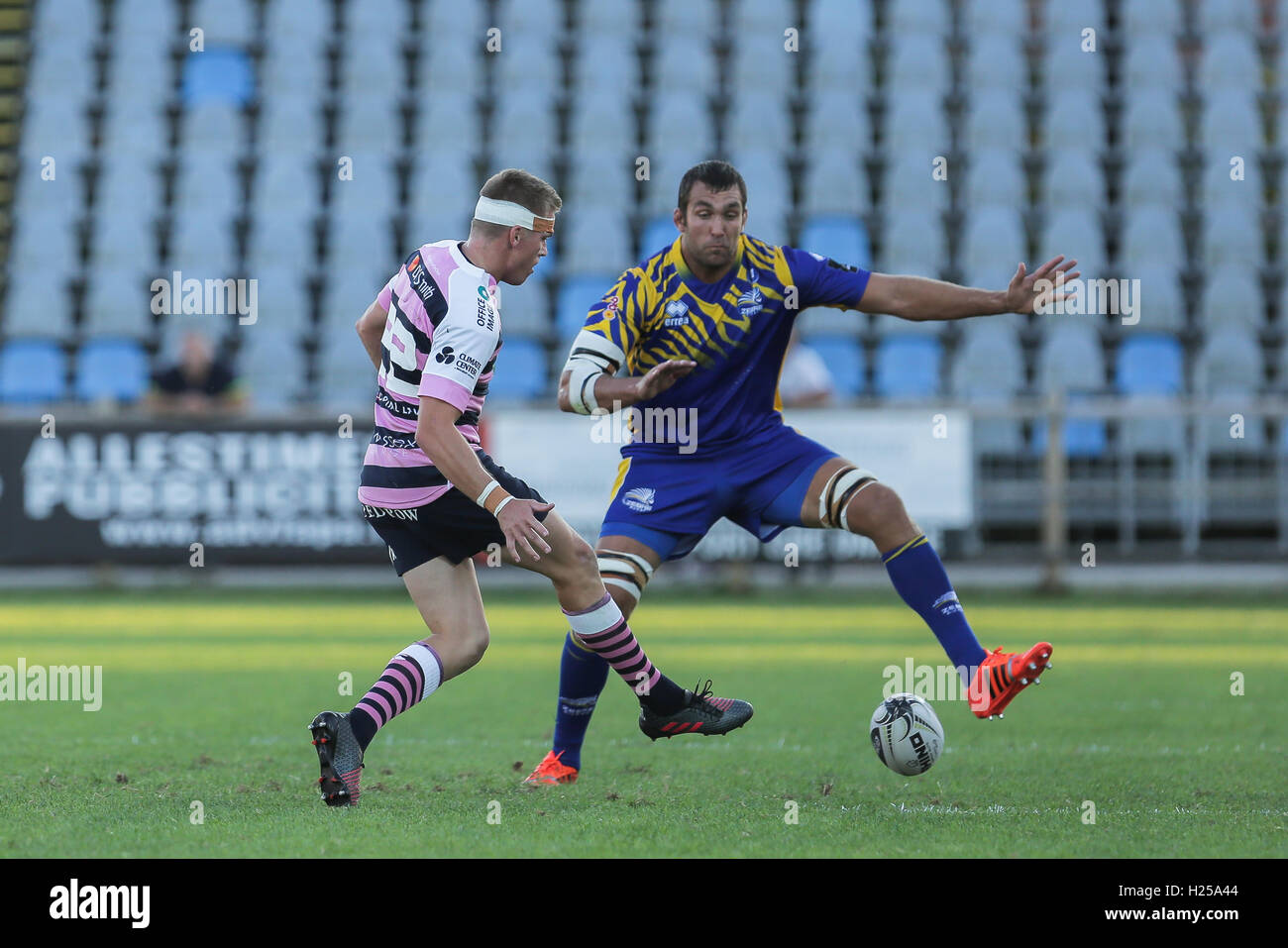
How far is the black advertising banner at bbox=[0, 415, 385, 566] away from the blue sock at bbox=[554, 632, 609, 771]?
8.70m

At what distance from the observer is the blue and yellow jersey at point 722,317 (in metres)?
5.89

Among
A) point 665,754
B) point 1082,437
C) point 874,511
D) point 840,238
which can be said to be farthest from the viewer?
point 840,238

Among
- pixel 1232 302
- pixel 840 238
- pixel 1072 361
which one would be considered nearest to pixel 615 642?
pixel 1072 361

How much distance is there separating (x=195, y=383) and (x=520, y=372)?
4.08 meters

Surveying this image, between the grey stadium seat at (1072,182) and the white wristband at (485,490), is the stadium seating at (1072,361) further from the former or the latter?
the white wristband at (485,490)

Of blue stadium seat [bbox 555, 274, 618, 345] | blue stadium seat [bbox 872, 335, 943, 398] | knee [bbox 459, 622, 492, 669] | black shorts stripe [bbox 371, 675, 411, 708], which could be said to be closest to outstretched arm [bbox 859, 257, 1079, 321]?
knee [bbox 459, 622, 492, 669]

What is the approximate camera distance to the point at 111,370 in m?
18.1

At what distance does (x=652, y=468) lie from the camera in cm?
A: 601

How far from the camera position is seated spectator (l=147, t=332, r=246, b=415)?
14.6 meters

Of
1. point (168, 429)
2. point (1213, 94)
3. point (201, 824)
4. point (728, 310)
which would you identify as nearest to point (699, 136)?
point (1213, 94)

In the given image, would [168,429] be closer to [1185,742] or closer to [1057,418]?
[1057,418]

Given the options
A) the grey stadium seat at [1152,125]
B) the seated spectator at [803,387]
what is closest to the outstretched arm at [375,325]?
the seated spectator at [803,387]

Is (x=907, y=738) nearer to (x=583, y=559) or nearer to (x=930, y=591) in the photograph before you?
(x=930, y=591)

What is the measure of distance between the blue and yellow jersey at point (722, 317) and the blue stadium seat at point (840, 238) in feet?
41.7
